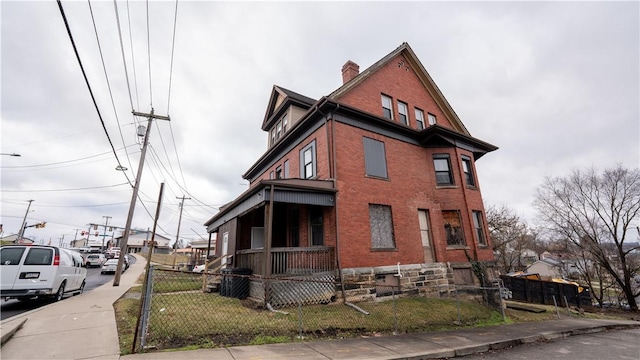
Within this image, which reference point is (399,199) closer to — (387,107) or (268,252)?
(387,107)

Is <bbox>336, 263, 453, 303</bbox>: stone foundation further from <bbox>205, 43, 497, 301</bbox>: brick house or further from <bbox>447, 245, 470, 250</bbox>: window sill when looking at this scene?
<bbox>447, 245, 470, 250</bbox>: window sill

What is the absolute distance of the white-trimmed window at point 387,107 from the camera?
1584 cm

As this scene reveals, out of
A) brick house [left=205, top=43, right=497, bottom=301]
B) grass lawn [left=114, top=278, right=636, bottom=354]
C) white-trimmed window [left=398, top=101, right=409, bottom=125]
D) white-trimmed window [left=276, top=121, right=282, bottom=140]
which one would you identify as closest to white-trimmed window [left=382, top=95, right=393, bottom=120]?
brick house [left=205, top=43, right=497, bottom=301]

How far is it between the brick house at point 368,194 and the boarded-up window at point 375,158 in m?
0.05

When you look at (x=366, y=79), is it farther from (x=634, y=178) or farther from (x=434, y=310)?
(x=634, y=178)

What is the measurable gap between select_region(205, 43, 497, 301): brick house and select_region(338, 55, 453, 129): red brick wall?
8cm

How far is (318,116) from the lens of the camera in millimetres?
13477

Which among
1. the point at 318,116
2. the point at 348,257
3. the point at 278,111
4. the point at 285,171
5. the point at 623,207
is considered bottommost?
the point at 348,257

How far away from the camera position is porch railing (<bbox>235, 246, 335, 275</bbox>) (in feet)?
34.6

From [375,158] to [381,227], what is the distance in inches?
133

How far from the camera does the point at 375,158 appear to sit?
45.4ft

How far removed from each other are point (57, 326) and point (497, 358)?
10354 millimetres

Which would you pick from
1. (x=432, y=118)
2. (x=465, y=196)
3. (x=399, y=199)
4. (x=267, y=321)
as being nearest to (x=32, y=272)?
(x=267, y=321)

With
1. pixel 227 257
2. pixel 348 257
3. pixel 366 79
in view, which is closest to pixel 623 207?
pixel 366 79
